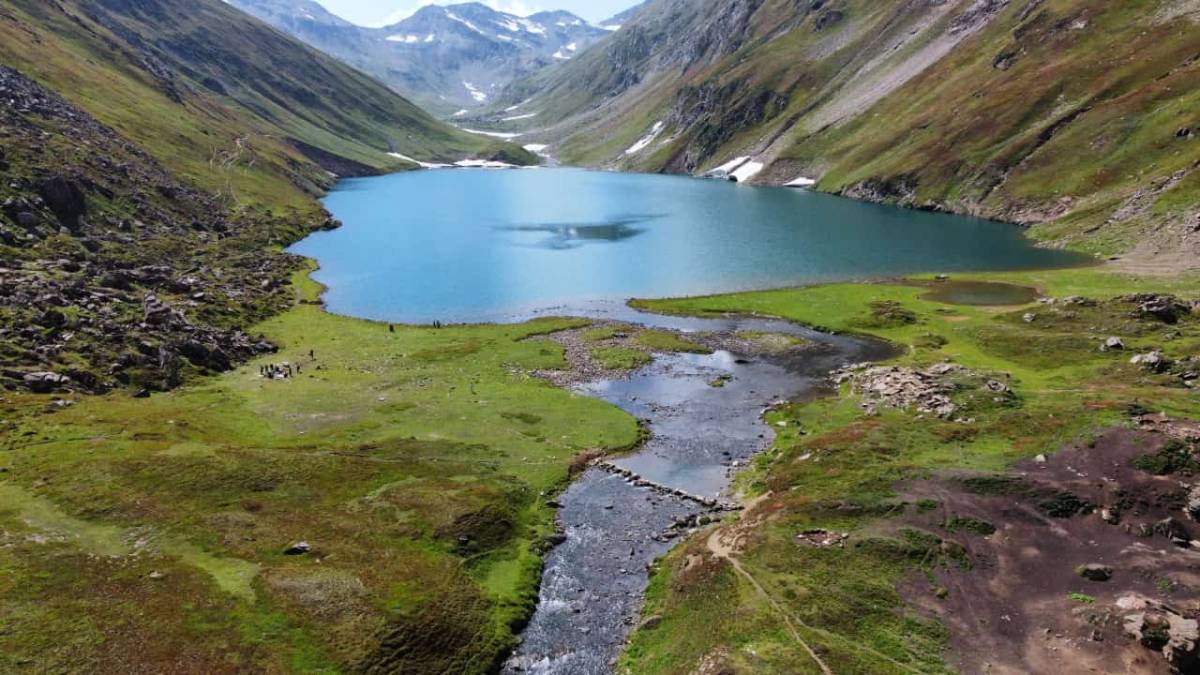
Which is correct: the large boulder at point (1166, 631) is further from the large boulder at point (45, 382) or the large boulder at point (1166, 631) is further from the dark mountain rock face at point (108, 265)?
the large boulder at point (45, 382)

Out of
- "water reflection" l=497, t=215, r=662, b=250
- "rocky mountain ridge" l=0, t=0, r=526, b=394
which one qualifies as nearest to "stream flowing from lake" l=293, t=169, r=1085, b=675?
"water reflection" l=497, t=215, r=662, b=250

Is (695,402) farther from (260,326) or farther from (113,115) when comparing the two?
(113,115)

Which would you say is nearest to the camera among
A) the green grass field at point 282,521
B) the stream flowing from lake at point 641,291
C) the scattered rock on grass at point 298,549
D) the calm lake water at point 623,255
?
the green grass field at point 282,521

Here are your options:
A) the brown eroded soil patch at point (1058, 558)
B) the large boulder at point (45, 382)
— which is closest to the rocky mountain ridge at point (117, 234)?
the large boulder at point (45, 382)

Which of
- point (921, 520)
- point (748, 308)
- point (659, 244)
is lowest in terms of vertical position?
point (921, 520)

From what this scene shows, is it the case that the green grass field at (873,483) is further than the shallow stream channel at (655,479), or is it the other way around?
the shallow stream channel at (655,479)

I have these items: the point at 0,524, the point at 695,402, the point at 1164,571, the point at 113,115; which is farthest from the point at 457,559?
the point at 113,115

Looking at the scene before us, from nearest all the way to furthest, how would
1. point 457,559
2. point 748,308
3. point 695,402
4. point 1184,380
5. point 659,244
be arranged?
point 457,559 → point 1184,380 → point 695,402 → point 748,308 → point 659,244

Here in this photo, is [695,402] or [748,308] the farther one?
[748,308]

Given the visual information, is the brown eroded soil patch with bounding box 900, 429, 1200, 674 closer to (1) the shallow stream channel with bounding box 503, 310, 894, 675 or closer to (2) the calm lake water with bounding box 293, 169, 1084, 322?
(1) the shallow stream channel with bounding box 503, 310, 894, 675
